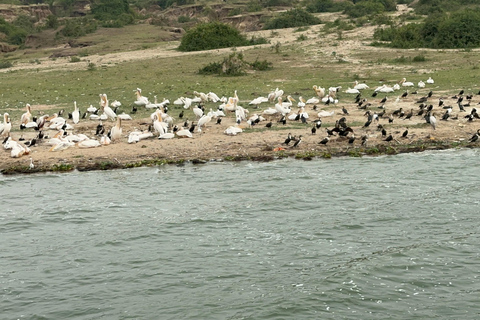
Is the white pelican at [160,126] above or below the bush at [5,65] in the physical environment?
below

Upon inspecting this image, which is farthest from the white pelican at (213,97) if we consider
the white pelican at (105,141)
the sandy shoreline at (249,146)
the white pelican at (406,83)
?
the white pelican at (406,83)

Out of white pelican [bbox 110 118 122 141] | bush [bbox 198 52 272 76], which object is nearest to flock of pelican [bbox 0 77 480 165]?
white pelican [bbox 110 118 122 141]

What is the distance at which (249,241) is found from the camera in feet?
31.8

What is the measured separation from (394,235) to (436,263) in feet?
3.58

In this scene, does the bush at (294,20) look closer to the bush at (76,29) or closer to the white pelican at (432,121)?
the bush at (76,29)

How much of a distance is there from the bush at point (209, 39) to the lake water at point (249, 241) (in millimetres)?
18006

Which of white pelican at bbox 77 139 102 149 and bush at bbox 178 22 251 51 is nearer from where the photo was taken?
white pelican at bbox 77 139 102 149

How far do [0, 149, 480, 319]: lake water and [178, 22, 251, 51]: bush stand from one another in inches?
709

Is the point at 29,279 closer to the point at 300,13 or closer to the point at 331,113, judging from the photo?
the point at 331,113

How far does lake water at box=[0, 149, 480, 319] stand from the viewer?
784 cm

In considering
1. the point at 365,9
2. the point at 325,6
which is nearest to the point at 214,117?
the point at 365,9

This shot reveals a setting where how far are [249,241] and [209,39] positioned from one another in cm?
2223

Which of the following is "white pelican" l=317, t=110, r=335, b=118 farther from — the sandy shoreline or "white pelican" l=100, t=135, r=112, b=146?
"white pelican" l=100, t=135, r=112, b=146

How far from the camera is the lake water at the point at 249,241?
7.84 metres
